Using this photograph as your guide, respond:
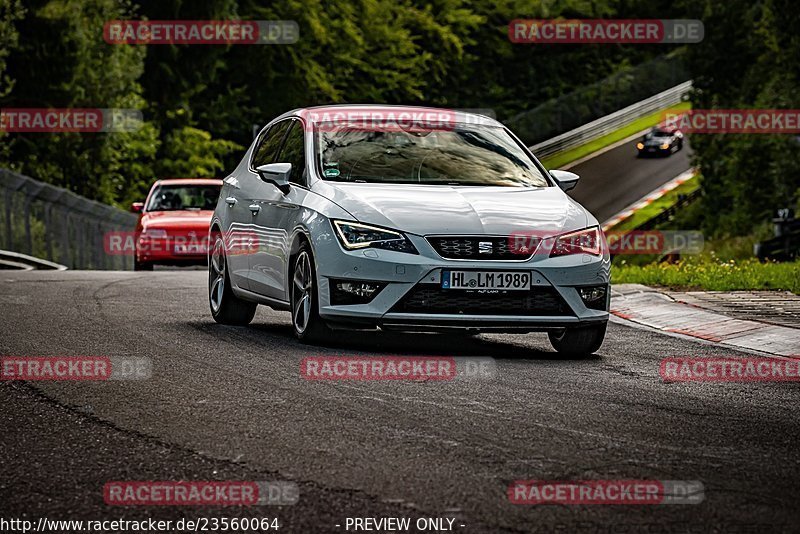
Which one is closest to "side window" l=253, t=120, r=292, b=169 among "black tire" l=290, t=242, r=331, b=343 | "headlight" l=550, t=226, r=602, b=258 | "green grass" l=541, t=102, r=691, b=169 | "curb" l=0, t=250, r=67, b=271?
"black tire" l=290, t=242, r=331, b=343

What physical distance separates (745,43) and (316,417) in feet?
125

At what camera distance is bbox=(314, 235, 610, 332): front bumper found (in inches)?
397

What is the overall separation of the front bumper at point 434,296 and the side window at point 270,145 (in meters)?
2.40

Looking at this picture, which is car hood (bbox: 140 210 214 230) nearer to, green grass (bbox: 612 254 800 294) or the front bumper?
green grass (bbox: 612 254 800 294)

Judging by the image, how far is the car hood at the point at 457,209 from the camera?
1022cm

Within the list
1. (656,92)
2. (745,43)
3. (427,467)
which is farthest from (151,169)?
(427,467)

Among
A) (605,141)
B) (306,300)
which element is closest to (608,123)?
(605,141)

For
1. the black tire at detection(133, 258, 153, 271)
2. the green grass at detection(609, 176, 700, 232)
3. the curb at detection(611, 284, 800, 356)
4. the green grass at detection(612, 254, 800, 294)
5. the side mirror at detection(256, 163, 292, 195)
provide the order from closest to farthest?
the side mirror at detection(256, 163, 292, 195) → the curb at detection(611, 284, 800, 356) → the green grass at detection(612, 254, 800, 294) → the black tire at detection(133, 258, 153, 271) → the green grass at detection(609, 176, 700, 232)

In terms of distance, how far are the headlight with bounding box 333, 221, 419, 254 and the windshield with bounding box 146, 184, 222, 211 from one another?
14.0 meters

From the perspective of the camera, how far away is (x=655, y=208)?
5359 centimetres

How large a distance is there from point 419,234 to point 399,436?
3266mm

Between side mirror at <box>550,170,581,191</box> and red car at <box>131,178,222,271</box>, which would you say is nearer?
side mirror at <box>550,170,581,191</box>

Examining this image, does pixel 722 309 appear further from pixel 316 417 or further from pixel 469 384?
pixel 316 417

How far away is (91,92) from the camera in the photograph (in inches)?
Result: 1524
